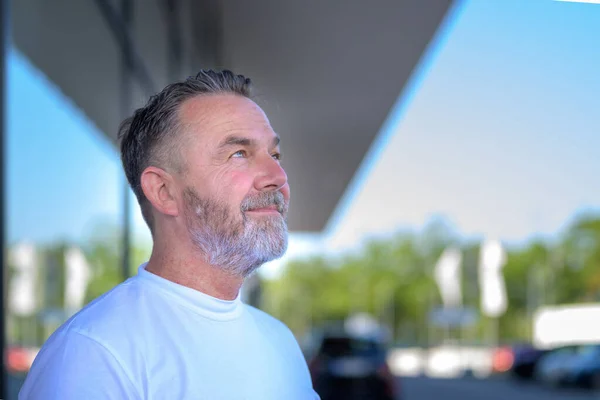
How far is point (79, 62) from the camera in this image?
6344 millimetres

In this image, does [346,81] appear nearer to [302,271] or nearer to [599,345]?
[599,345]

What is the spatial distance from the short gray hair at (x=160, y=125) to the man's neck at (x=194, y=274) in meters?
0.12

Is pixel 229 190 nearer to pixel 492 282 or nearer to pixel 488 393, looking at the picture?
pixel 488 393

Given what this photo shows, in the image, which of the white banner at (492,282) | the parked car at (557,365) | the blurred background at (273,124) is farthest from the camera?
the white banner at (492,282)

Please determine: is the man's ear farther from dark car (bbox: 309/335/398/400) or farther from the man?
dark car (bbox: 309/335/398/400)

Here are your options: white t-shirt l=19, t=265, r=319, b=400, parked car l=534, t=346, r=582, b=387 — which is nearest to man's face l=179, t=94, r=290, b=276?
white t-shirt l=19, t=265, r=319, b=400

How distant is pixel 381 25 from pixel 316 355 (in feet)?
25.1

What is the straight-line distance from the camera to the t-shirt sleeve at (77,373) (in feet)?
4.69

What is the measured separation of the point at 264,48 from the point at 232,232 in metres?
6.89

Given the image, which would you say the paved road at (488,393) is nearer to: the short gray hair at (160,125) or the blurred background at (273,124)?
the blurred background at (273,124)

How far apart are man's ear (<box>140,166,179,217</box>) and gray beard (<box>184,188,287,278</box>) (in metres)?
0.03

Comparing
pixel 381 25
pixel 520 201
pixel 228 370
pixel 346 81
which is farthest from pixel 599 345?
pixel 520 201

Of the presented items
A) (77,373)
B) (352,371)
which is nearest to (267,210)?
(77,373)

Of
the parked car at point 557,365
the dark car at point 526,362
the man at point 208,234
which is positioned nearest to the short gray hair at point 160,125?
the man at point 208,234
